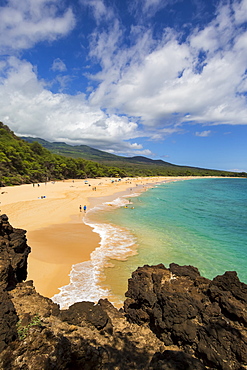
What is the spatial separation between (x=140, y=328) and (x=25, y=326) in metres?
2.93

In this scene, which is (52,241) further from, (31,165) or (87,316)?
(31,165)

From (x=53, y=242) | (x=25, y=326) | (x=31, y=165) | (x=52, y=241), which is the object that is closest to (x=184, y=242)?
(x=53, y=242)

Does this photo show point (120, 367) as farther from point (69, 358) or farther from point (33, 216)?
point (33, 216)

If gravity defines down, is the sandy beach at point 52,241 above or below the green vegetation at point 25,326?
below

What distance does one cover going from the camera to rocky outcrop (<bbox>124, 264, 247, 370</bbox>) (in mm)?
4012

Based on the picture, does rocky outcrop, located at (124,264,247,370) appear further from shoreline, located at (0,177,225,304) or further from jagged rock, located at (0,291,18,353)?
shoreline, located at (0,177,225,304)

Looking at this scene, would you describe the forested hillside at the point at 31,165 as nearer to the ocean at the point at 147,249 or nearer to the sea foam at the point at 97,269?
the ocean at the point at 147,249

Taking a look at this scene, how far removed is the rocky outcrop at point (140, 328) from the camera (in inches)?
142

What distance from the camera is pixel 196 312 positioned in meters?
4.80

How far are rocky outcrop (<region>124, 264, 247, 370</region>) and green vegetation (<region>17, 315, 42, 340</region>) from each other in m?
2.52

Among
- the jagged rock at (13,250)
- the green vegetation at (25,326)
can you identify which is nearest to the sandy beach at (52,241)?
the jagged rock at (13,250)

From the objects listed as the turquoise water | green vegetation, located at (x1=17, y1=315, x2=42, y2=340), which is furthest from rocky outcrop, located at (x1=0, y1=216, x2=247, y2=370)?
the turquoise water

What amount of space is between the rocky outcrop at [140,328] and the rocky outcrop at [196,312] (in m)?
0.02

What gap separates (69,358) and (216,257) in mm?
13779
